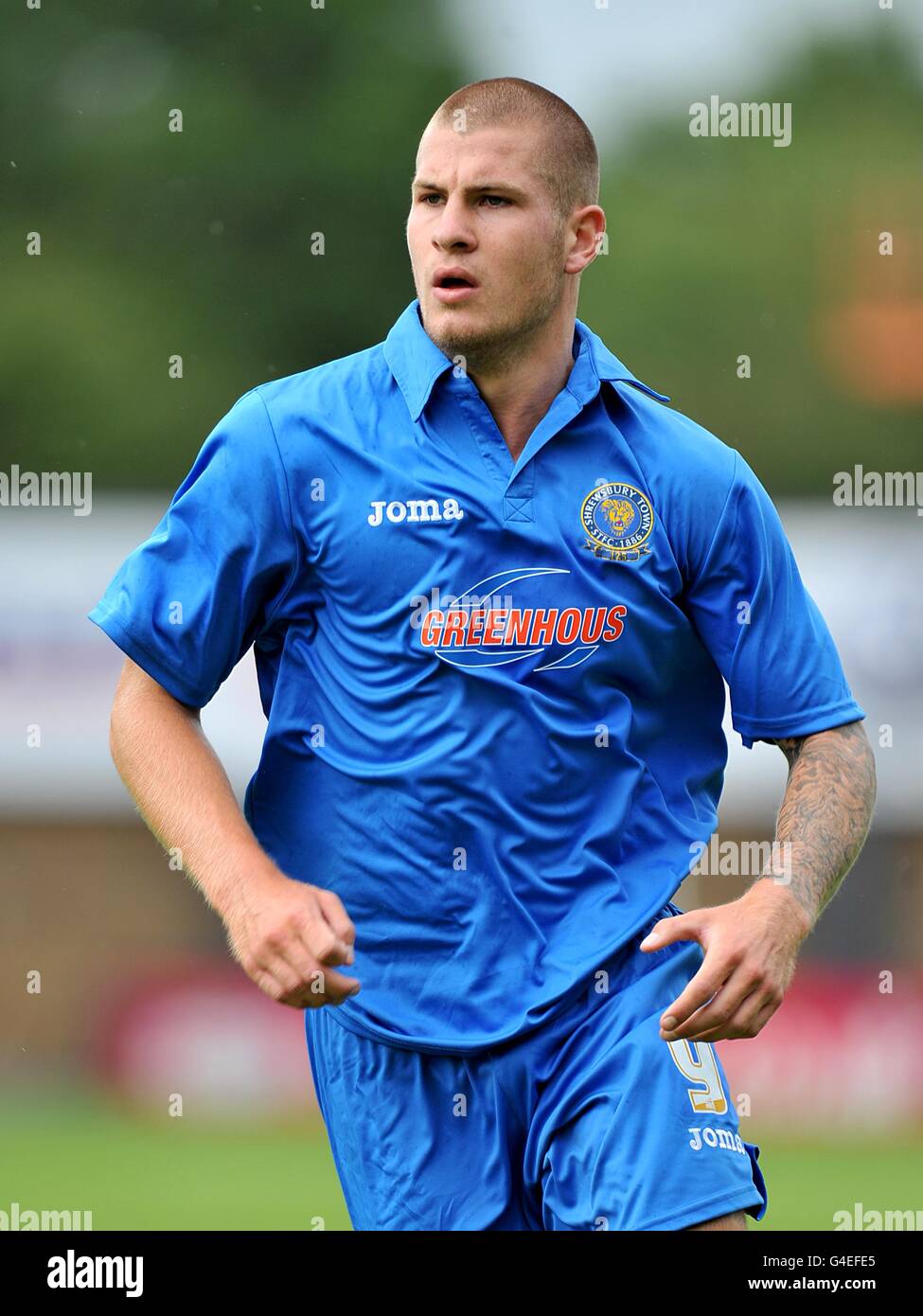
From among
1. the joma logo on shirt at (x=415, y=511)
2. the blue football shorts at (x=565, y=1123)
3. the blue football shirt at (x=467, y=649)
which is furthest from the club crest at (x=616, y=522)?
the blue football shorts at (x=565, y=1123)

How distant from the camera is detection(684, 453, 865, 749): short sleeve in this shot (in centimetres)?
378

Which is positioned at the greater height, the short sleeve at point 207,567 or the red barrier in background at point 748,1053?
the short sleeve at point 207,567

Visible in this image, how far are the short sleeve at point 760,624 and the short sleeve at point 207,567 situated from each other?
0.75 m

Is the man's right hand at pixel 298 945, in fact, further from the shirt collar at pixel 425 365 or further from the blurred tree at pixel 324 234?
the blurred tree at pixel 324 234

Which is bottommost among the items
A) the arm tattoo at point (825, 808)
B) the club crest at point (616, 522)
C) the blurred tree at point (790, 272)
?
the arm tattoo at point (825, 808)

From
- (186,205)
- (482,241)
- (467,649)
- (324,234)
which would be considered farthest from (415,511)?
(186,205)

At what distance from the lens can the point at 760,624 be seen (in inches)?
149

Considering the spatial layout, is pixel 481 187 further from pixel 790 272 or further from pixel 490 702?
pixel 790 272

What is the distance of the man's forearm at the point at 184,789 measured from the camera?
3.39 m

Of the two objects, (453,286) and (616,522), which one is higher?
(453,286)

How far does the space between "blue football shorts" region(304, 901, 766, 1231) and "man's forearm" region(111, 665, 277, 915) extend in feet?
1.69

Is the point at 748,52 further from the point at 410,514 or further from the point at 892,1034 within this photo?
the point at 410,514

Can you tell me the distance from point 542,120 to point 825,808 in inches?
52.1

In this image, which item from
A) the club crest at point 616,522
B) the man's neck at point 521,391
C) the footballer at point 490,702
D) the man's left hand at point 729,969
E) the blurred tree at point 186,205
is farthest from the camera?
the blurred tree at point 186,205
